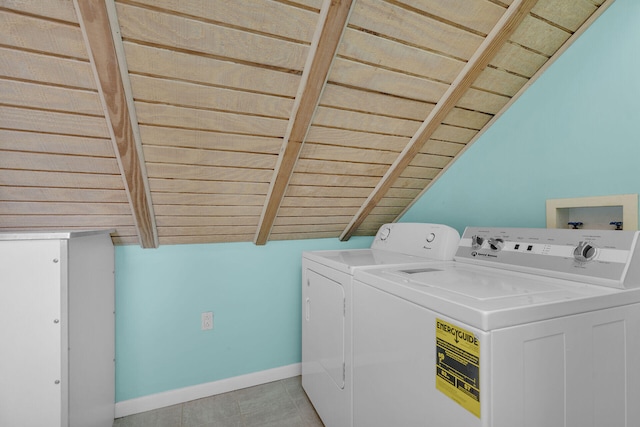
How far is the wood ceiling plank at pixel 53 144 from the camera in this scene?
126 cm

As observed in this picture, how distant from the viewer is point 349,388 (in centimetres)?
147

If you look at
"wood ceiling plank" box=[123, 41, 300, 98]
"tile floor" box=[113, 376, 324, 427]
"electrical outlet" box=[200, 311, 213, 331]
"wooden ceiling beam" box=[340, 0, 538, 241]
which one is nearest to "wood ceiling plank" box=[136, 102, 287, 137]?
"wood ceiling plank" box=[123, 41, 300, 98]

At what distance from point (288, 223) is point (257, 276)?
0.48m

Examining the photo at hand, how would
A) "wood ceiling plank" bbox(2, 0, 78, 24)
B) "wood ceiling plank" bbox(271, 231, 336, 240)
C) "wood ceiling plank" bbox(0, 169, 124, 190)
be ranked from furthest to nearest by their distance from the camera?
"wood ceiling plank" bbox(271, 231, 336, 240) → "wood ceiling plank" bbox(0, 169, 124, 190) → "wood ceiling plank" bbox(2, 0, 78, 24)

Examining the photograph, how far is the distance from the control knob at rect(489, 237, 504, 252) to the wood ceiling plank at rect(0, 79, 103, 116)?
1.79 m

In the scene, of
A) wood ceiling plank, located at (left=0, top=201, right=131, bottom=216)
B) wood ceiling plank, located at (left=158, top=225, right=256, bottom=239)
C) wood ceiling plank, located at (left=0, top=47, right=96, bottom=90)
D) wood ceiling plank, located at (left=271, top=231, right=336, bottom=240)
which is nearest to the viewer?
wood ceiling plank, located at (left=0, top=47, right=96, bottom=90)

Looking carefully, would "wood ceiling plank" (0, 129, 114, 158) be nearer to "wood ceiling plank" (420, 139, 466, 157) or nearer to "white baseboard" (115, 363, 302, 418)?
"white baseboard" (115, 363, 302, 418)

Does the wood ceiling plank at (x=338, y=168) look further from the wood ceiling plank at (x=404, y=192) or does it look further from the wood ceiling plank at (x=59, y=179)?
the wood ceiling plank at (x=59, y=179)

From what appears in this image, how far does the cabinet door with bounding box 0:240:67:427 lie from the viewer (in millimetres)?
1179

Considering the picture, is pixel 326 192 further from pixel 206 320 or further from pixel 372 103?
pixel 206 320

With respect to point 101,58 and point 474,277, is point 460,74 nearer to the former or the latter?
point 474,277

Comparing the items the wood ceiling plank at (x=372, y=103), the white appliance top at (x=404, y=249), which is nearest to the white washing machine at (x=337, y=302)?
the white appliance top at (x=404, y=249)

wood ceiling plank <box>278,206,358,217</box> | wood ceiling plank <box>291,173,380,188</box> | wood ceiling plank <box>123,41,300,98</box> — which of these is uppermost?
wood ceiling plank <box>123,41,300,98</box>

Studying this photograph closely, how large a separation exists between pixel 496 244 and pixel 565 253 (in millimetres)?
284
